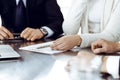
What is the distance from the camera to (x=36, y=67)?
39.8 inches

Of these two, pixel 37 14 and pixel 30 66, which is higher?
pixel 37 14

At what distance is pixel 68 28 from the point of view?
6.19ft

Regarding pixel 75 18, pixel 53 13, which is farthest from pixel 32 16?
pixel 75 18

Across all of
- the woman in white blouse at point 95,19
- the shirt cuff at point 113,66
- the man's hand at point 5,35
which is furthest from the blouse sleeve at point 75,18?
the shirt cuff at point 113,66

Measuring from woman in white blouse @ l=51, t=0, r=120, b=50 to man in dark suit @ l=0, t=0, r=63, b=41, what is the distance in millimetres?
112

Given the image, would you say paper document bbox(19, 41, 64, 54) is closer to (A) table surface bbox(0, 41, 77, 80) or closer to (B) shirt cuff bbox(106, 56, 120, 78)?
(A) table surface bbox(0, 41, 77, 80)

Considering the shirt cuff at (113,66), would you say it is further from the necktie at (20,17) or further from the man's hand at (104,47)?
the necktie at (20,17)

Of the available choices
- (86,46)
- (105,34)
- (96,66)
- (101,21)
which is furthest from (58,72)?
(101,21)

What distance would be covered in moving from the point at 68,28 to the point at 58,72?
96 centimetres

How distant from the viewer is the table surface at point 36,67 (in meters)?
0.89

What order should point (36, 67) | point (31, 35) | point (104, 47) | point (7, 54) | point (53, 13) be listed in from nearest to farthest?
point (36, 67) → point (7, 54) → point (104, 47) → point (31, 35) → point (53, 13)

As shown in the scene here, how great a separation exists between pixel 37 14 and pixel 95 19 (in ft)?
1.58

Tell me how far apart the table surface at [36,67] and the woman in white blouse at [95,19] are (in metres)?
0.47

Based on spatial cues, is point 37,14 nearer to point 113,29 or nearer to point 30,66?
point 113,29
